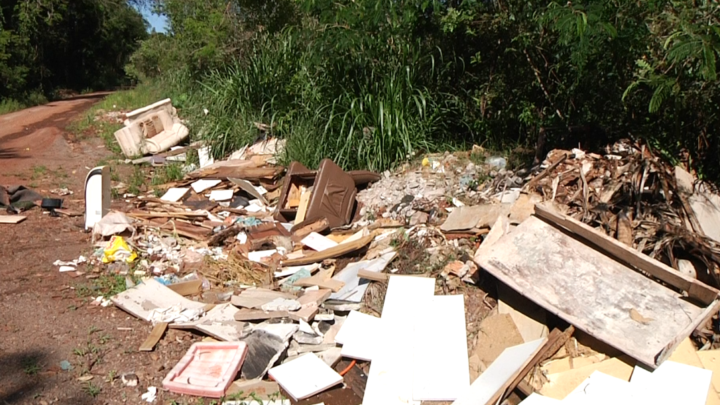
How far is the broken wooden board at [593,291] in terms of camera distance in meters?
3.55

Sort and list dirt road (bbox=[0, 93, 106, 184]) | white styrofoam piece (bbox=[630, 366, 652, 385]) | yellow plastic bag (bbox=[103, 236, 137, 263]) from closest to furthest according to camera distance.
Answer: white styrofoam piece (bbox=[630, 366, 652, 385]) < yellow plastic bag (bbox=[103, 236, 137, 263]) < dirt road (bbox=[0, 93, 106, 184])

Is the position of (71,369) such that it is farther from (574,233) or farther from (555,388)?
(574,233)

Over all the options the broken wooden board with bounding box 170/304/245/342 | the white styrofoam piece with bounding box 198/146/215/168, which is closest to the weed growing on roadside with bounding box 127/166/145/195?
the white styrofoam piece with bounding box 198/146/215/168

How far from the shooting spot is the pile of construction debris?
3.57 metres

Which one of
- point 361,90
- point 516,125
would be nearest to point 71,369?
point 361,90

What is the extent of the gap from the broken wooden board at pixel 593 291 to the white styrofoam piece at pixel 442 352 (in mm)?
412

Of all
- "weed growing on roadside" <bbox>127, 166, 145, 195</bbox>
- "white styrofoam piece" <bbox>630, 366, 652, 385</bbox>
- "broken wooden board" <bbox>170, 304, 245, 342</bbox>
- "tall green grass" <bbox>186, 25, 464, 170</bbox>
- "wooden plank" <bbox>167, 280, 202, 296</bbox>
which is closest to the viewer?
"white styrofoam piece" <bbox>630, 366, 652, 385</bbox>

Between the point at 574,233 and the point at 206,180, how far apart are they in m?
4.83

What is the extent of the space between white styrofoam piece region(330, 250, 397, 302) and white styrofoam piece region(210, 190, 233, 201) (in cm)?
263

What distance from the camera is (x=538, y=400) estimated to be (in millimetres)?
3342

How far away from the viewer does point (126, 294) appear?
4.69m

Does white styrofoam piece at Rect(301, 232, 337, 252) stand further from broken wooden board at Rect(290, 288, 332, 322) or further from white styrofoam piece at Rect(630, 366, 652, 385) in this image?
white styrofoam piece at Rect(630, 366, 652, 385)

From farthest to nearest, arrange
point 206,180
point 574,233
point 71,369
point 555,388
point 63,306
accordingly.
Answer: point 206,180
point 63,306
point 574,233
point 71,369
point 555,388

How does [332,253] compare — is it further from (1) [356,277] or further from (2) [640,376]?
(2) [640,376]
